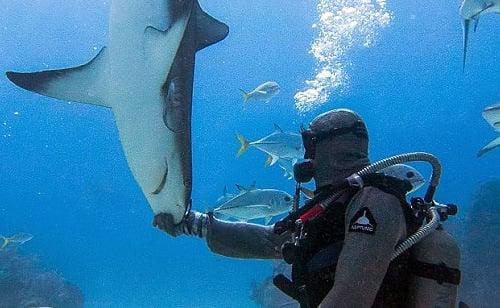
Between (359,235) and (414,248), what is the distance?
34 centimetres

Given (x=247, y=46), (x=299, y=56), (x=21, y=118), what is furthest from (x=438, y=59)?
(x=21, y=118)

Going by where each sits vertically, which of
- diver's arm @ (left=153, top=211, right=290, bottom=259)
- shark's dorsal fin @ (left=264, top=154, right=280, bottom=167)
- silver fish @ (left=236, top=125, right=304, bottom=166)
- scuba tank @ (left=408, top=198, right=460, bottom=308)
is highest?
scuba tank @ (left=408, top=198, right=460, bottom=308)

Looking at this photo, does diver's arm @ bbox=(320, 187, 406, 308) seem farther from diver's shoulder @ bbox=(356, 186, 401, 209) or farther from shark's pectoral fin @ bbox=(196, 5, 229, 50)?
shark's pectoral fin @ bbox=(196, 5, 229, 50)

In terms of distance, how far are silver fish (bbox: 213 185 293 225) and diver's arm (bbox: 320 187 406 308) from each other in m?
5.71

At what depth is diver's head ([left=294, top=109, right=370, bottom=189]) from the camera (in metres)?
2.27

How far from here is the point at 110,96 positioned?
3.07 meters

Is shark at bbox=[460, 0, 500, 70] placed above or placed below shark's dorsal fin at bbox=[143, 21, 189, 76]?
below

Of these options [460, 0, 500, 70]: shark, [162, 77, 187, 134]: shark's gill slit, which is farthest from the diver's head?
[460, 0, 500, 70]: shark

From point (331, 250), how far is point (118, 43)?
1703 millimetres

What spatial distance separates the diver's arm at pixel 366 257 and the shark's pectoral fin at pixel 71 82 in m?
1.96

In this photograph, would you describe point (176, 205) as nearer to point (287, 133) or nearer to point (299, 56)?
point (287, 133)

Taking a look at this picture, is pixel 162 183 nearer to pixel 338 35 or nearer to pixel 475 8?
pixel 475 8

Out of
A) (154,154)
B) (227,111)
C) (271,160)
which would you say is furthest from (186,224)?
(227,111)

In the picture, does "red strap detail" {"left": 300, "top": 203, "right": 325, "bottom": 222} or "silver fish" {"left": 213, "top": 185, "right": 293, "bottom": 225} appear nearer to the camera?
"red strap detail" {"left": 300, "top": 203, "right": 325, "bottom": 222}
